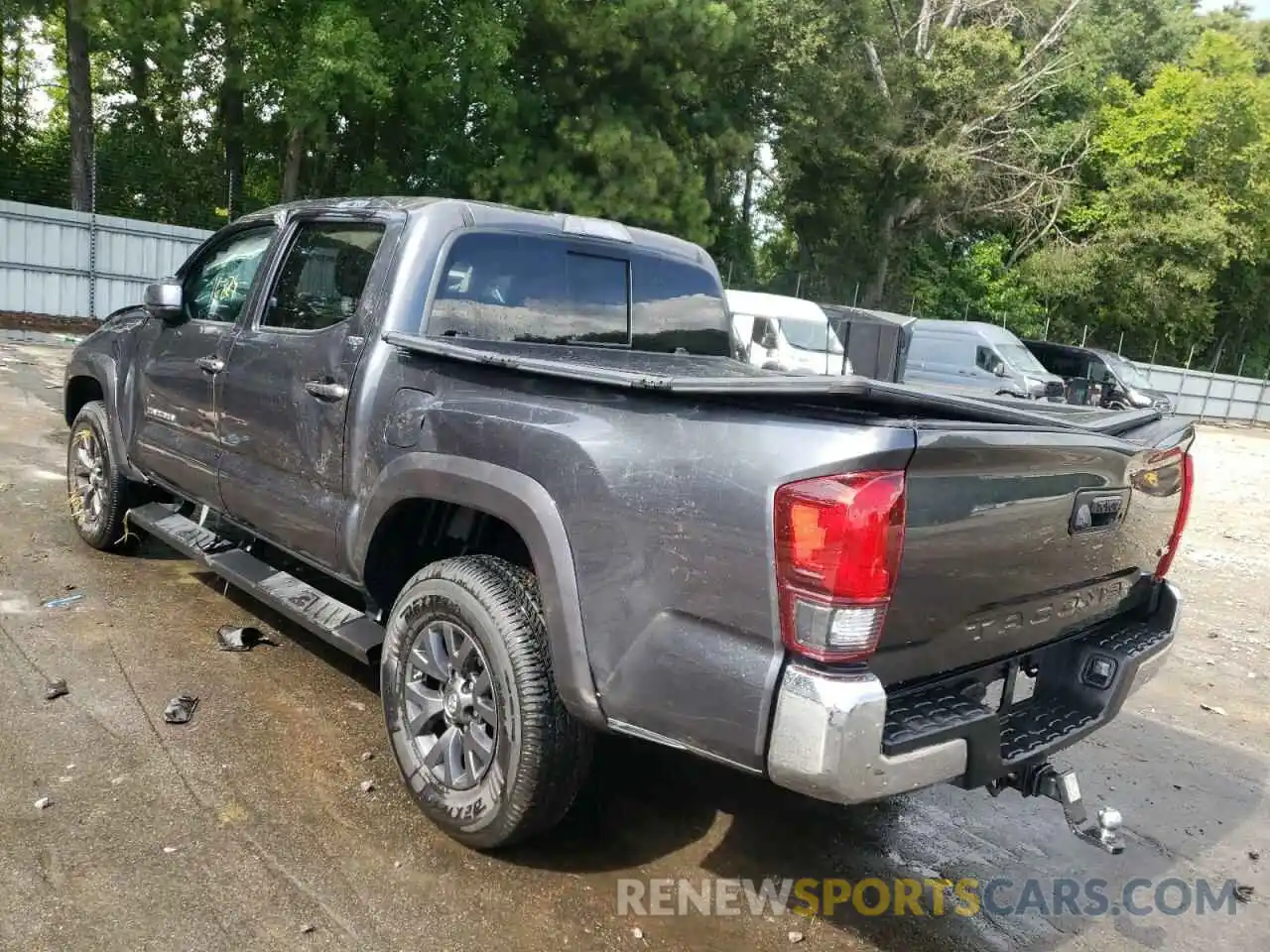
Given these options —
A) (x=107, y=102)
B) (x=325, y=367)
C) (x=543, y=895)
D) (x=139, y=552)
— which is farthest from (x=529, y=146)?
(x=543, y=895)

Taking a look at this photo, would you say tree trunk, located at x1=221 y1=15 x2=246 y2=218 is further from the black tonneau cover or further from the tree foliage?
the black tonneau cover

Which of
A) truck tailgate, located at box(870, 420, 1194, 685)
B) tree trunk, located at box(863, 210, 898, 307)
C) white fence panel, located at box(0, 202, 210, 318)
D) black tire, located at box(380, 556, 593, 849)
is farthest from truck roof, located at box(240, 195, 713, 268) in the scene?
tree trunk, located at box(863, 210, 898, 307)

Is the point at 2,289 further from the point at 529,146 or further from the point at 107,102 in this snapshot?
the point at 529,146

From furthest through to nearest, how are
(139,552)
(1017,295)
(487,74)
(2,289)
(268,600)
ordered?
(1017,295)
(487,74)
(2,289)
(139,552)
(268,600)

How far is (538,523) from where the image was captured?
109 inches

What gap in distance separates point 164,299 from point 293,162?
16997 mm

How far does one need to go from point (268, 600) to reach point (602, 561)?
1.91 m

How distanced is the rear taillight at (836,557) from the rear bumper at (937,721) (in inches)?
3.5

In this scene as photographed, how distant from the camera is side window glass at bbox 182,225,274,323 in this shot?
4.42 metres

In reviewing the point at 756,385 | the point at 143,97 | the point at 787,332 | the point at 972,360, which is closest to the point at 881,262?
the point at 972,360

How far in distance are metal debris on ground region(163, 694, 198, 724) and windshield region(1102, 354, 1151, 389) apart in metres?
21.5

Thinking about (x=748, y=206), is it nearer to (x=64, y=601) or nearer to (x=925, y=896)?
(x=64, y=601)

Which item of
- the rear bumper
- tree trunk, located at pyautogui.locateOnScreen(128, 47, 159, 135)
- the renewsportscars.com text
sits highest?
tree trunk, located at pyautogui.locateOnScreen(128, 47, 159, 135)

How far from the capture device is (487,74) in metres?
19.7
